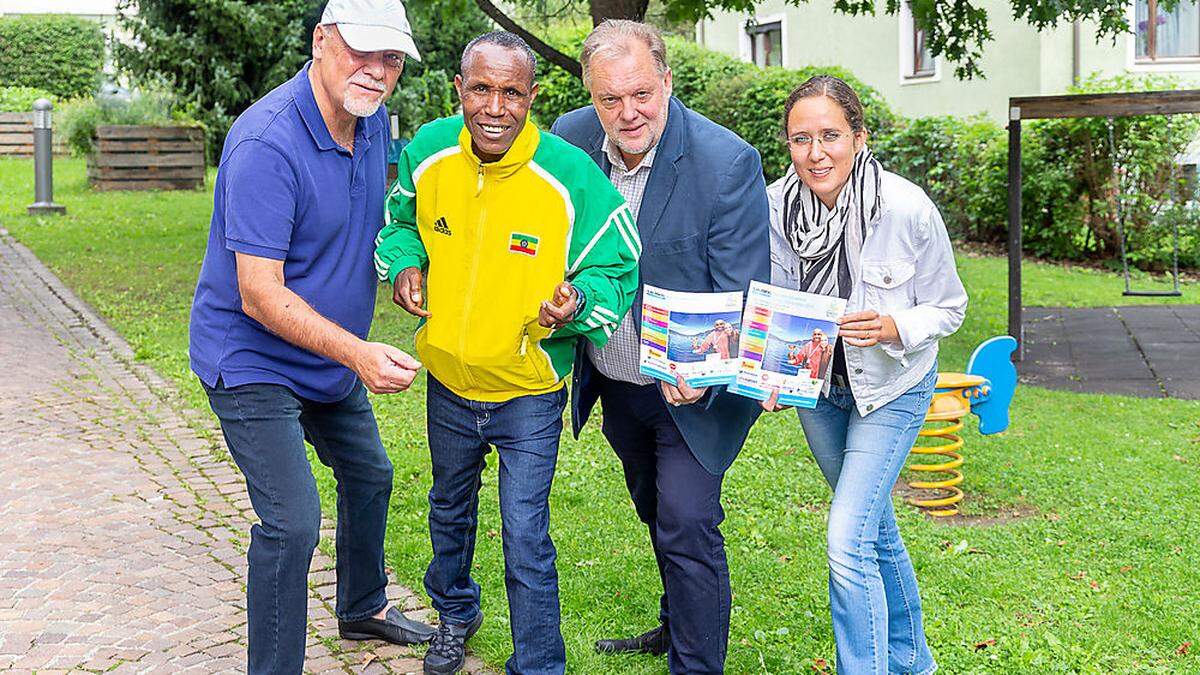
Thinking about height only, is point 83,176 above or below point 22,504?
above

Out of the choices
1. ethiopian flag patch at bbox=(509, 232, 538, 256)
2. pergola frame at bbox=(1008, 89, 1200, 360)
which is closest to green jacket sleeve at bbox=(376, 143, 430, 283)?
ethiopian flag patch at bbox=(509, 232, 538, 256)

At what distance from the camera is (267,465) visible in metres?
3.84

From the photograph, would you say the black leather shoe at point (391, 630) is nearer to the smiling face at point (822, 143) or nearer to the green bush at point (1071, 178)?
the smiling face at point (822, 143)

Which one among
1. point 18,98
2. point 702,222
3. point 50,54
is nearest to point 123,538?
point 702,222

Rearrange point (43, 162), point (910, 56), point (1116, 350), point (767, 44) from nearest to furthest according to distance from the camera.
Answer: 1. point (1116, 350)
2. point (43, 162)
3. point (910, 56)
4. point (767, 44)

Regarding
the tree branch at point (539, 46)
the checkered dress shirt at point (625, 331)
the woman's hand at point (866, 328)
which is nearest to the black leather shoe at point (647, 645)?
the checkered dress shirt at point (625, 331)

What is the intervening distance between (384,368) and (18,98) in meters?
35.4

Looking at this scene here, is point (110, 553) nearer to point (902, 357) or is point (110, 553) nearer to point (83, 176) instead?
point (902, 357)

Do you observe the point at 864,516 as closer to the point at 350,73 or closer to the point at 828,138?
the point at 828,138

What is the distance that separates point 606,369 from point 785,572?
1783mm

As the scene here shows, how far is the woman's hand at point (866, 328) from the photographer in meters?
3.78

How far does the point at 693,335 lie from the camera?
3758mm

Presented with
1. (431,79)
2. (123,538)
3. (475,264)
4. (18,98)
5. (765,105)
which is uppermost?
(18,98)

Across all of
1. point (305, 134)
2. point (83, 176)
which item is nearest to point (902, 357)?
point (305, 134)
